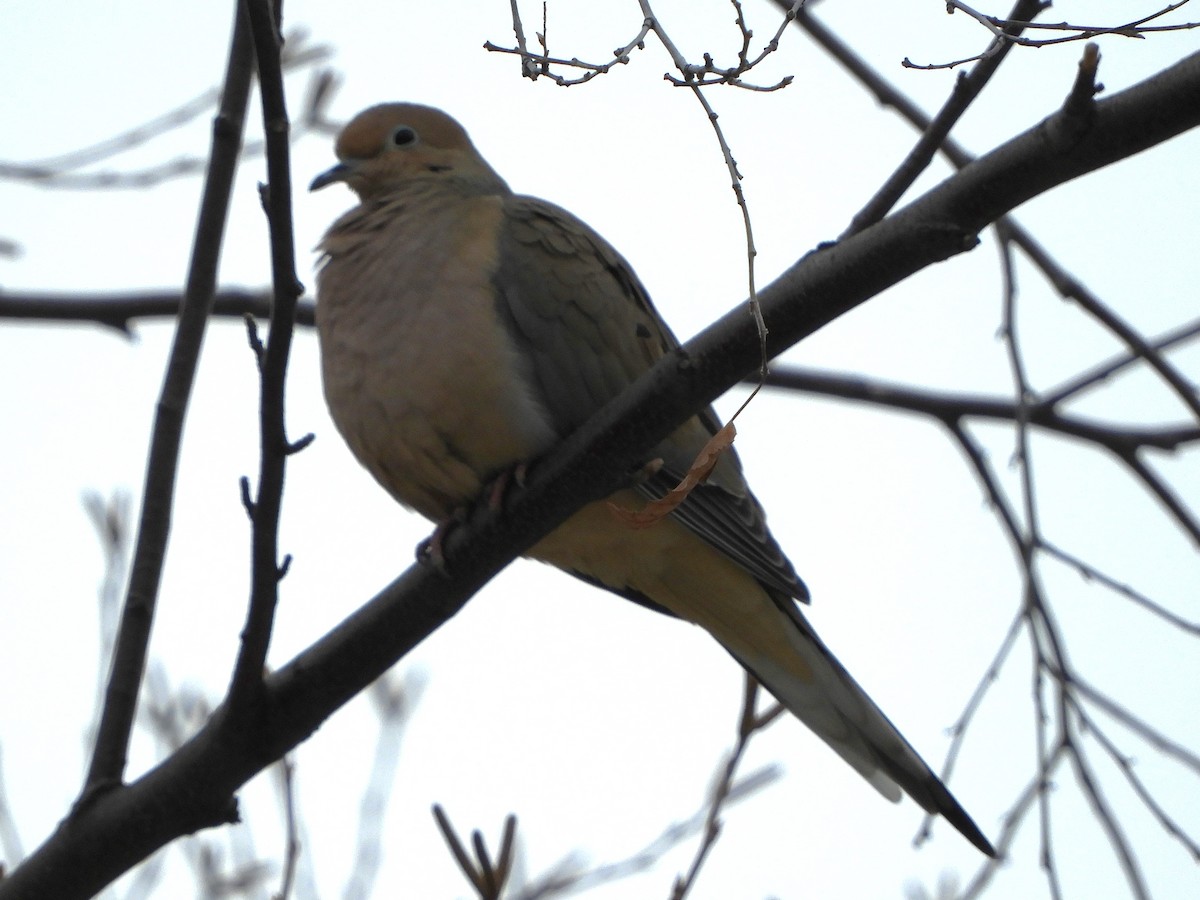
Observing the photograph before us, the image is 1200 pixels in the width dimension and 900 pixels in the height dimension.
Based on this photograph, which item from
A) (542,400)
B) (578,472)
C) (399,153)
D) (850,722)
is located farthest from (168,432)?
(850,722)

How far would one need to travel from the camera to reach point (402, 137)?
3.81 metres

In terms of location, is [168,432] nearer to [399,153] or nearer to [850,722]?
[399,153]

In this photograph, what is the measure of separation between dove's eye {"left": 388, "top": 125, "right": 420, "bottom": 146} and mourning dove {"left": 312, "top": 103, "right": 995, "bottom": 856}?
0.30 meters

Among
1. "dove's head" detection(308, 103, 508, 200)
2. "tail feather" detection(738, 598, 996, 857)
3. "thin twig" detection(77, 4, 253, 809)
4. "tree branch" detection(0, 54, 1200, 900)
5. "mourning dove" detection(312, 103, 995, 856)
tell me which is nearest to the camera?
"tree branch" detection(0, 54, 1200, 900)

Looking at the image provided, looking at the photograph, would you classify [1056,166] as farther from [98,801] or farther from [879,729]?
[98,801]

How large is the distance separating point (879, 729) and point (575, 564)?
31.7 inches

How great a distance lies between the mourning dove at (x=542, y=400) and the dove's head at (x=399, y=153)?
0.20 metres

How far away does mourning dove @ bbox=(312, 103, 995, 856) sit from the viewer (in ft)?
9.45

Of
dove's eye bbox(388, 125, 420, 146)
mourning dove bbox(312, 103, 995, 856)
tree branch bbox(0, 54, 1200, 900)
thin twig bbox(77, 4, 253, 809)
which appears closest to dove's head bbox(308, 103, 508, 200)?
dove's eye bbox(388, 125, 420, 146)

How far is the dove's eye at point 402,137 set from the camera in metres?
3.80

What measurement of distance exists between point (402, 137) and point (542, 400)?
1.29 metres

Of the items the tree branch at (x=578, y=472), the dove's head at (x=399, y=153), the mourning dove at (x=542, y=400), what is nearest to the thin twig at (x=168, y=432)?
the tree branch at (x=578, y=472)

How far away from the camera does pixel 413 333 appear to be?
9.66ft

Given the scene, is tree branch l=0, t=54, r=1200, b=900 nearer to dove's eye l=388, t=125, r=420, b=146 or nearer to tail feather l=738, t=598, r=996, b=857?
tail feather l=738, t=598, r=996, b=857
